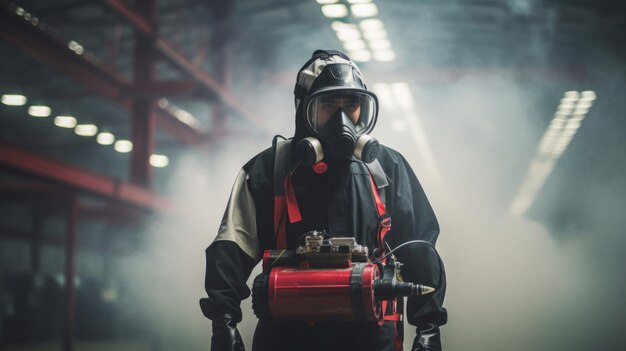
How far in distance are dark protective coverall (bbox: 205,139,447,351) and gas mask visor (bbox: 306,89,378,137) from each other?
0.10 metres

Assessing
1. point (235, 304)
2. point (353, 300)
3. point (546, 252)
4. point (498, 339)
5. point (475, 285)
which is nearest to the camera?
point (353, 300)

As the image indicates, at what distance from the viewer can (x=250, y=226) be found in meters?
2.45

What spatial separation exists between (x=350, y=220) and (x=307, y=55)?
997 centimetres

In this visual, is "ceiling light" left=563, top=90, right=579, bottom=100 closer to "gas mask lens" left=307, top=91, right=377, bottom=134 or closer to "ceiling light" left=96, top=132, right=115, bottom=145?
"gas mask lens" left=307, top=91, right=377, bottom=134

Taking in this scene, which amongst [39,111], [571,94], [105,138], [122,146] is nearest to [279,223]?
[571,94]

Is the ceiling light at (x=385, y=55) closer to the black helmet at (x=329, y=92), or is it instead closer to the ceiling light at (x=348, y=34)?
the ceiling light at (x=348, y=34)

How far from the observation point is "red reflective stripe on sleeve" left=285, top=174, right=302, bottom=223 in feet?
7.69

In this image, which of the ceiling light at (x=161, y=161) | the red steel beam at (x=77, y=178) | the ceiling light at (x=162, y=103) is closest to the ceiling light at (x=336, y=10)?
the red steel beam at (x=77, y=178)

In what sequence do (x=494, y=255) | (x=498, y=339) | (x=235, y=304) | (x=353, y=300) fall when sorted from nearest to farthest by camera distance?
(x=353, y=300), (x=235, y=304), (x=498, y=339), (x=494, y=255)

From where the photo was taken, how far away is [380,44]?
10.5m

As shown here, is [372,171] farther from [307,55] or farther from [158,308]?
[307,55]

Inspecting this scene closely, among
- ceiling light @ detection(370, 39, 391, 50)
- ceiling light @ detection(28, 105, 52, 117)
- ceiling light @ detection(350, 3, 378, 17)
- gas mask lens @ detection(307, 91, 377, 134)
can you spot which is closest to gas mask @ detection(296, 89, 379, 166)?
gas mask lens @ detection(307, 91, 377, 134)

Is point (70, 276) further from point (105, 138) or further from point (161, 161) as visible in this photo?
point (161, 161)

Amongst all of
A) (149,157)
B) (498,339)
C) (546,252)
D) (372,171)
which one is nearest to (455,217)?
(546,252)
